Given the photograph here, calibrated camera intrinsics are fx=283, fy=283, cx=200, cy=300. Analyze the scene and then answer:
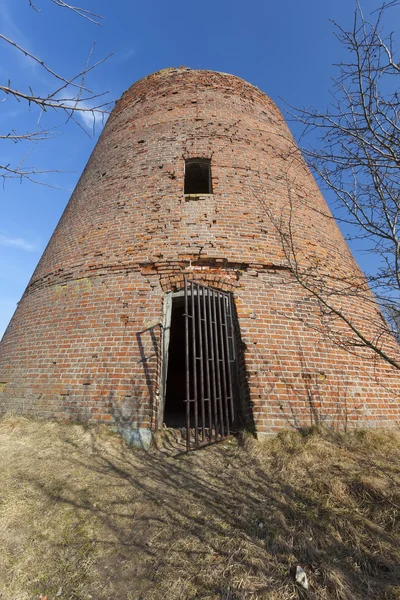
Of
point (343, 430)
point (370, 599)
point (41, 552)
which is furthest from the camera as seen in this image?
point (343, 430)

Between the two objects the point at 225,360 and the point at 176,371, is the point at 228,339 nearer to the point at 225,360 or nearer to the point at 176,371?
the point at 225,360

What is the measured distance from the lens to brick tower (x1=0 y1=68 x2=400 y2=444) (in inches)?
138

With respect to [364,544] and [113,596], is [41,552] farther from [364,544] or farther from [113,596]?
[364,544]

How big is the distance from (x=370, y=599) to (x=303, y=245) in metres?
4.13

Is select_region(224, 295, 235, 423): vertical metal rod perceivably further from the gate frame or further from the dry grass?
the dry grass

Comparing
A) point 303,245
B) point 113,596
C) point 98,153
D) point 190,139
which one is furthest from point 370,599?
point 98,153

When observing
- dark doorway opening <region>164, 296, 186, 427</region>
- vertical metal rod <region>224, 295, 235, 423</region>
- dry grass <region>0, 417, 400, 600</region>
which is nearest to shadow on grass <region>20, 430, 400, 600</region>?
dry grass <region>0, 417, 400, 600</region>

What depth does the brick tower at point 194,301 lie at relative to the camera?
3.50 m

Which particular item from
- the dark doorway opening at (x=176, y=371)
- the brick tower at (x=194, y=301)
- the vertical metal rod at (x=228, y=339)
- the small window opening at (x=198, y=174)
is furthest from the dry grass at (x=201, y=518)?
the small window opening at (x=198, y=174)

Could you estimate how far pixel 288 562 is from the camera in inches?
67.2

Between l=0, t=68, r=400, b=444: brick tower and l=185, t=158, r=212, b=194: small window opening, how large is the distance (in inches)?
2.5

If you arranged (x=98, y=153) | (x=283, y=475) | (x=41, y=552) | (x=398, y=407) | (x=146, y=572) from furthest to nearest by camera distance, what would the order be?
(x=98, y=153) → (x=398, y=407) → (x=283, y=475) → (x=41, y=552) → (x=146, y=572)

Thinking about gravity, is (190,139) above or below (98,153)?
below

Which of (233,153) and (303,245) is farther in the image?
(233,153)
